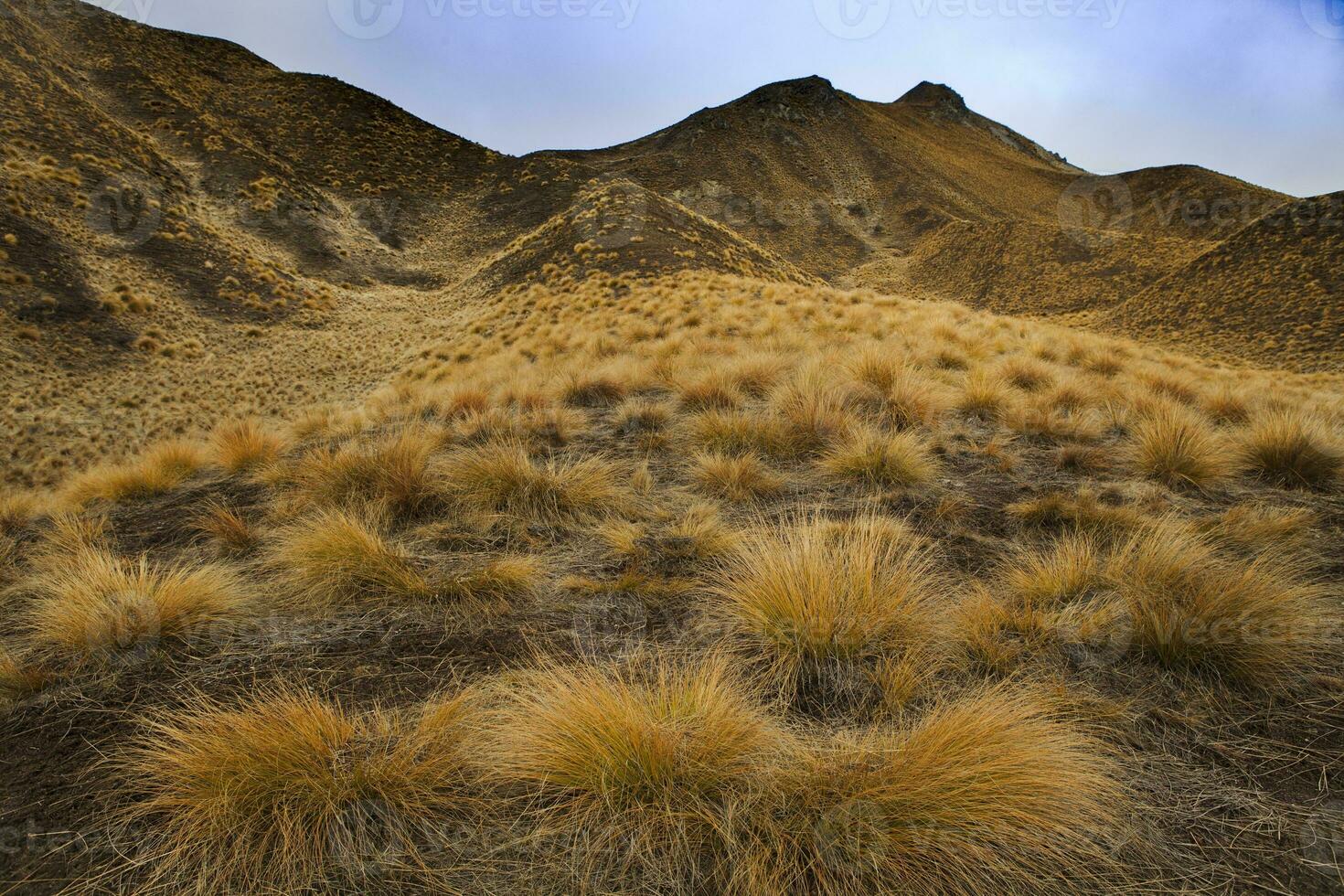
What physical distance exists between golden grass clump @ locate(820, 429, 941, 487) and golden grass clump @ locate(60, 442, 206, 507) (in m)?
5.21

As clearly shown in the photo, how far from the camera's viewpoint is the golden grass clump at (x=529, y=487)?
11.2 ft

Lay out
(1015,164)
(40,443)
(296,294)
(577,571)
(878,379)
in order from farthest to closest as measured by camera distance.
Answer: (1015,164) < (296,294) < (40,443) < (878,379) < (577,571)

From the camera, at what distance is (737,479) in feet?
12.1

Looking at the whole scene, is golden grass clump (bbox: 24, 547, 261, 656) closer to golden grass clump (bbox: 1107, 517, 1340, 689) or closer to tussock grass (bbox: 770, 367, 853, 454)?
tussock grass (bbox: 770, 367, 853, 454)

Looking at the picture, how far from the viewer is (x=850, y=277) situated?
4466 centimetres

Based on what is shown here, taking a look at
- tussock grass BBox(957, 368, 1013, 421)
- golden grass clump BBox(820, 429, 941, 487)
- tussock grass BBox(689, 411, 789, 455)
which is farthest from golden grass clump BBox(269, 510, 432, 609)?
tussock grass BBox(957, 368, 1013, 421)

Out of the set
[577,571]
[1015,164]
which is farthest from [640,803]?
[1015,164]

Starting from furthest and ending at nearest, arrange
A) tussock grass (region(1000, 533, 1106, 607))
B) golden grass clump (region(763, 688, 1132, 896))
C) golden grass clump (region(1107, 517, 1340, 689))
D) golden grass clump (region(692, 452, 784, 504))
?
golden grass clump (region(692, 452, 784, 504)) < tussock grass (region(1000, 533, 1106, 607)) < golden grass clump (region(1107, 517, 1340, 689)) < golden grass clump (region(763, 688, 1132, 896))

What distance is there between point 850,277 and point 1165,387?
4113 cm

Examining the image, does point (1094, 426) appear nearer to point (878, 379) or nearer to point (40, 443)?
point (878, 379)

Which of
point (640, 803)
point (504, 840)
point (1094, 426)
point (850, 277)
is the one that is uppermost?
point (850, 277)

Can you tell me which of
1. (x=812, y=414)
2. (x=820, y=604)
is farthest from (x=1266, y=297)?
(x=820, y=604)

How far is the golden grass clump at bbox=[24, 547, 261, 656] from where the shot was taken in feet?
7.04

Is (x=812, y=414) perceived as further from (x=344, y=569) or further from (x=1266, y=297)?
(x=1266, y=297)
